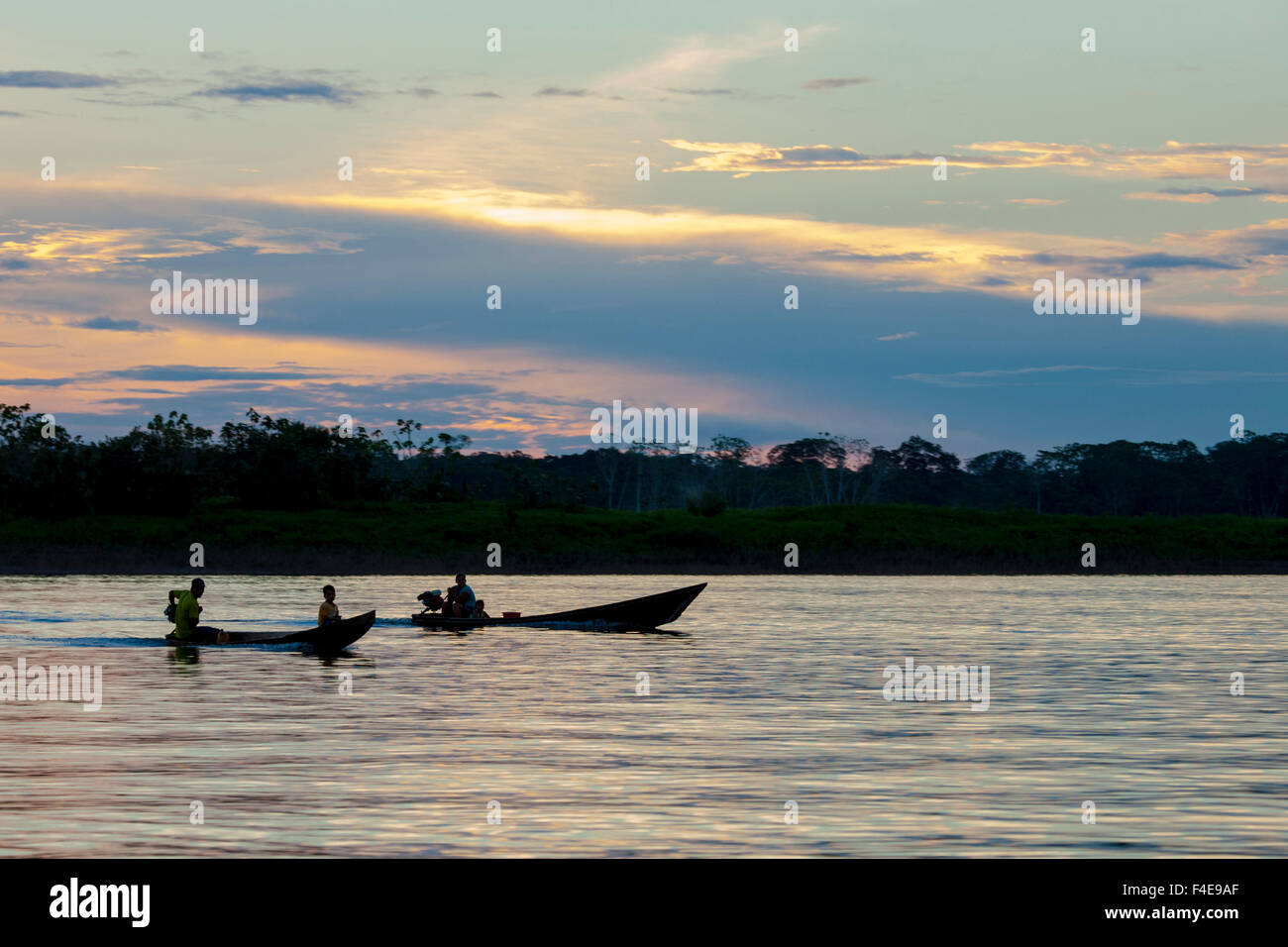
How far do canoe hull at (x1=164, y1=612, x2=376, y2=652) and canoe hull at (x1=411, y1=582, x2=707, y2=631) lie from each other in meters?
6.24

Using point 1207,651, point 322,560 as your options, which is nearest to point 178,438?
point 322,560

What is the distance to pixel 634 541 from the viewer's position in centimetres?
8238

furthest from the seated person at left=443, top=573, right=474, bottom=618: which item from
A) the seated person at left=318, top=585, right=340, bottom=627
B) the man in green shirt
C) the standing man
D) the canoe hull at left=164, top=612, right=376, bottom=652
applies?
the man in green shirt

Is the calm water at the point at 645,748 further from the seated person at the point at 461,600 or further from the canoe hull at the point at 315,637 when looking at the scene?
the seated person at the point at 461,600

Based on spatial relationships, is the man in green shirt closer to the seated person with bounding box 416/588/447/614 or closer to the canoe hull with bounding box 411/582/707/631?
the canoe hull with bounding box 411/582/707/631

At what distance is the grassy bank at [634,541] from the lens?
2933 inches

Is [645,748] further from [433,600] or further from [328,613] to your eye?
[433,600]

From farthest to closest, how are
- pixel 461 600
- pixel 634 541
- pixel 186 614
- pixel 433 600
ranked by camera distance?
1. pixel 634 541
2. pixel 433 600
3. pixel 461 600
4. pixel 186 614

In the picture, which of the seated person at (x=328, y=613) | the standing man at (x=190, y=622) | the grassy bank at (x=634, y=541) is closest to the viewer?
the standing man at (x=190, y=622)

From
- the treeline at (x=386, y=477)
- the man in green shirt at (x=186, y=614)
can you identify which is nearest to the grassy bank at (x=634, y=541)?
the treeline at (x=386, y=477)

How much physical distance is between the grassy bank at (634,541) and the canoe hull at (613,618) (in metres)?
36.4

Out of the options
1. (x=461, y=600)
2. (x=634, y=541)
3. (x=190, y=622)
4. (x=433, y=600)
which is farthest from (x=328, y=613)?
(x=634, y=541)

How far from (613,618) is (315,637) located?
29.6 feet
